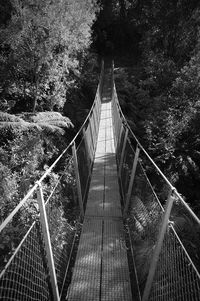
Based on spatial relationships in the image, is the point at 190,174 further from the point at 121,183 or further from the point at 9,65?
the point at 9,65

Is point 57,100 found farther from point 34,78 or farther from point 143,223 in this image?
point 143,223

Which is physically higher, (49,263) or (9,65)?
(9,65)

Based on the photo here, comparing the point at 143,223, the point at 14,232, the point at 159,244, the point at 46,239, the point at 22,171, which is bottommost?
the point at 14,232

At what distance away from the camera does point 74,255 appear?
3926 millimetres

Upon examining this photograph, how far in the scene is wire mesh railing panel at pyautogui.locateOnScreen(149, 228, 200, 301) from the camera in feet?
8.04

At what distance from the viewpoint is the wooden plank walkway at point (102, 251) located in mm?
3238

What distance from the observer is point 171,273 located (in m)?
2.62

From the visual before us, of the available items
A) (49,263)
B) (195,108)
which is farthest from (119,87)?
(49,263)

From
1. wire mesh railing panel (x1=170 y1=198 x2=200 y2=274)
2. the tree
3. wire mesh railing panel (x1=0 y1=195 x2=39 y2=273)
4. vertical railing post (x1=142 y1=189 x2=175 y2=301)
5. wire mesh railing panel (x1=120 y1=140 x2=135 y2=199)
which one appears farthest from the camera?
the tree

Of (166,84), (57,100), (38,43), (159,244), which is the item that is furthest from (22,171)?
(166,84)

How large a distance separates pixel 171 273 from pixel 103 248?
4.97 ft

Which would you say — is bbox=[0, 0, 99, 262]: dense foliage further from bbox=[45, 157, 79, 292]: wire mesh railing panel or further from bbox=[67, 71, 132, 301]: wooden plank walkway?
bbox=[45, 157, 79, 292]: wire mesh railing panel

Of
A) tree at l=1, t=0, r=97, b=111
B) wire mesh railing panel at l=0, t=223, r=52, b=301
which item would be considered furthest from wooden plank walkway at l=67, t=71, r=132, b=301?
tree at l=1, t=0, r=97, b=111

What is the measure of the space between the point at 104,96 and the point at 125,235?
14.3 m
